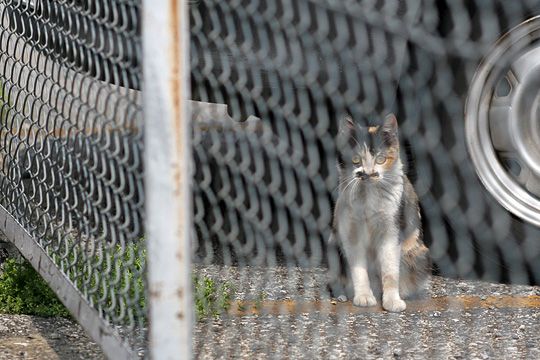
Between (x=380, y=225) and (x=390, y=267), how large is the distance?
0.58 feet

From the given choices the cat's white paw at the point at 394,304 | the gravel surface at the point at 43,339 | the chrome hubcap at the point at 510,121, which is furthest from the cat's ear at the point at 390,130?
the gravel surface at the point at 43,339

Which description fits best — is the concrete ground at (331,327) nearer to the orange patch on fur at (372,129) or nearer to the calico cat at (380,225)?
the calico cat at (380,225)

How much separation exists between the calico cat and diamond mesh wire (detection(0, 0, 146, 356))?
0.88 meters

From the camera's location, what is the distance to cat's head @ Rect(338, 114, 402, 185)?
3.78 m

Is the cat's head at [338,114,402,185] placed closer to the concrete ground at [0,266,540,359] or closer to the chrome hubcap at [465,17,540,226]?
the chrome hubcap at [465,17,540,226]

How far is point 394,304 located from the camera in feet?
12.7

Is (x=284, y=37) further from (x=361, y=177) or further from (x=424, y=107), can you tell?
(x=361, y=177)

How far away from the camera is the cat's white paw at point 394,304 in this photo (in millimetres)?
3832

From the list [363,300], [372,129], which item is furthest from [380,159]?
[363,300]

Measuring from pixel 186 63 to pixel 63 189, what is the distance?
176 centimetres

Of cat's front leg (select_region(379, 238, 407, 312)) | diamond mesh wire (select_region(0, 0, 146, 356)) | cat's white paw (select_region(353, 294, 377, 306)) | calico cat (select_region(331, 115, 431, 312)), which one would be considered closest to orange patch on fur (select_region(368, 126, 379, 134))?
calico cat (select_region(331, 115, 431, 312))

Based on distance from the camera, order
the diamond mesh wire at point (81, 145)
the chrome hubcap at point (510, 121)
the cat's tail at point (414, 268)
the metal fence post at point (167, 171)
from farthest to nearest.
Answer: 1. the cat's tail at point (414, 268)
2. the chrome hubcap at point (510, 121)
3. the diamond mesh wire at point (81, 145)
4. the metal fence post at point (167, 171)

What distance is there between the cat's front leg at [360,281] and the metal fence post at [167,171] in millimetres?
1830

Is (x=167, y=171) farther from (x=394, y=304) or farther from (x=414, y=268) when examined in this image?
(x=414, y=268)
